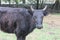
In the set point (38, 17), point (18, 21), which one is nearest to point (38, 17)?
point (38, 17)

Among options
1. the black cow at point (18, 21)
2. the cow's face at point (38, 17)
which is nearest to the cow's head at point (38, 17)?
the cow's face at point (38, 17)

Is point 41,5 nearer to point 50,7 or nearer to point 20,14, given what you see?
point 50,7

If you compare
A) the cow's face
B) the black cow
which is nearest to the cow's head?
the cow's face

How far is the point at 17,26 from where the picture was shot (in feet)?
28.2

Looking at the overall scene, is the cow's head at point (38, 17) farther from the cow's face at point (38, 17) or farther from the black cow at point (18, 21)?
the black cow at point (18, 21)

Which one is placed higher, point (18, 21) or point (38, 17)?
point (38, 17)

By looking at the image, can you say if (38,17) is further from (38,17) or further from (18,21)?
(18,21)

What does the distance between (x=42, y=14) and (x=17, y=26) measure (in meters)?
1.06

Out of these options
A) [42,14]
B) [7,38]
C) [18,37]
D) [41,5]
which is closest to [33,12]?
[42,14]

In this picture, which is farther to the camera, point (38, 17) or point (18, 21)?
point (18, 21)

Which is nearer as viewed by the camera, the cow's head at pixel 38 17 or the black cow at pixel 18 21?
the cow's head at pixel 38 17

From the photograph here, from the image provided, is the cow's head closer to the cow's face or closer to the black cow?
the cow's face

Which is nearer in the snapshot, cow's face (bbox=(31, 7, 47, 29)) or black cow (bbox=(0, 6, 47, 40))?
cow's face (bbox=(31, 7, 47, 29))

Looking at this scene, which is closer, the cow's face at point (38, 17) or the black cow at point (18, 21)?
the cow's face at point (38, 17)
